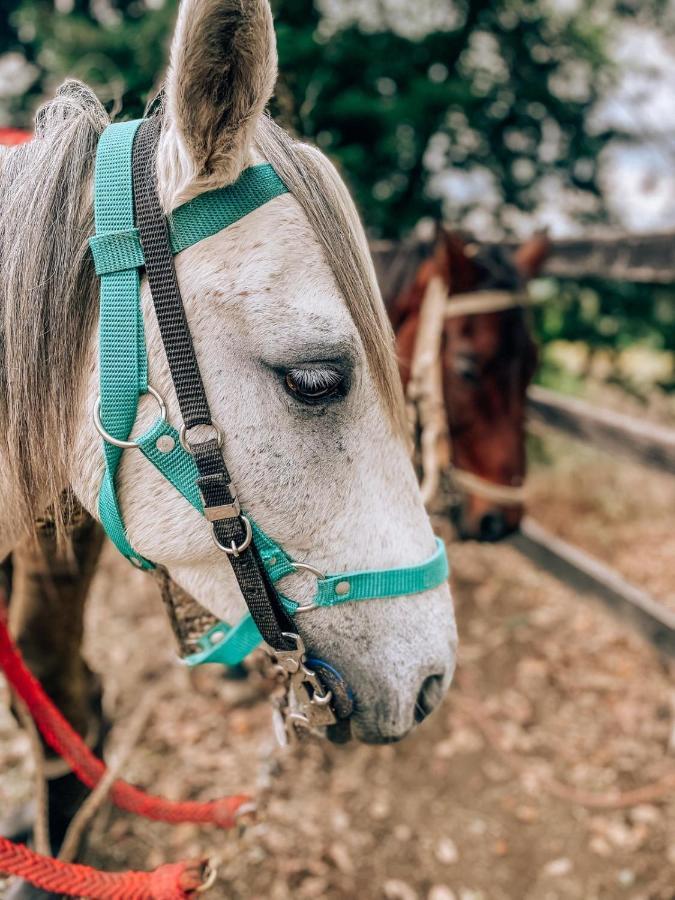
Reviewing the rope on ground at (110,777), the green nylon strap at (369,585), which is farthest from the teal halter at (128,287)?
the rope on ground at (110,777)

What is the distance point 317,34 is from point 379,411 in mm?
3507

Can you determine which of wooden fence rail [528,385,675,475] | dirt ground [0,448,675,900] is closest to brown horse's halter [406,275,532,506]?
wooden fence rail [528,385,675,475]

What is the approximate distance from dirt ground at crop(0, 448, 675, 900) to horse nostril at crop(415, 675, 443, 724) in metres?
1.17

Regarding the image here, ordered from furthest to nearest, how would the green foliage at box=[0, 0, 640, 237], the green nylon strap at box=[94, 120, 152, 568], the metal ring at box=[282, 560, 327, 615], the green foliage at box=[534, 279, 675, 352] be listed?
the green foliage at box=[534, 279, 675, 352]
the green foliage at box=[0, 0, 640, 237]
the metal ring at box=[282, 560, 327, 615]
the green nylon strap at box=[94, 120, 152, 568]

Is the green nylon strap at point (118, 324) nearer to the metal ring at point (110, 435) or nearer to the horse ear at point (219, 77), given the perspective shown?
the metal ring at point (110, 435)

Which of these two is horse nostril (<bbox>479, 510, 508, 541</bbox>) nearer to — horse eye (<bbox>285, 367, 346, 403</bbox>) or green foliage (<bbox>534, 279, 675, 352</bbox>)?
horse eye (<bbox>285, 367, 346, 403</bbox>)

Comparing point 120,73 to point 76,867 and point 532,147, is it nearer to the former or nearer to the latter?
point 532,147

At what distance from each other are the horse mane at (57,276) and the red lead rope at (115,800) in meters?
0.63

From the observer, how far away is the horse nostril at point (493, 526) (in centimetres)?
308

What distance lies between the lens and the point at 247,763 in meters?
2.84

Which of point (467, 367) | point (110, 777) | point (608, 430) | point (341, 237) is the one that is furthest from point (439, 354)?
point (110, 777)

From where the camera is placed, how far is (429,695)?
A: 130 centimetres

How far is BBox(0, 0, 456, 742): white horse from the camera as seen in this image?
110 cm

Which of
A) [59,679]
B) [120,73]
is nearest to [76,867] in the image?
[59,679]
